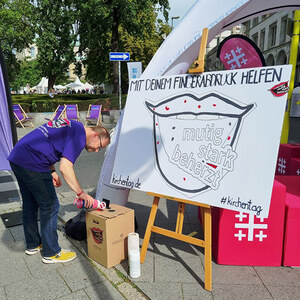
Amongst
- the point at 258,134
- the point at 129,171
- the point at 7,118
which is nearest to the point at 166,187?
the point at 129,171

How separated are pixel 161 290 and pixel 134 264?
1.07ft

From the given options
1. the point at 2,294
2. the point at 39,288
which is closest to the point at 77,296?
the point at 39,288

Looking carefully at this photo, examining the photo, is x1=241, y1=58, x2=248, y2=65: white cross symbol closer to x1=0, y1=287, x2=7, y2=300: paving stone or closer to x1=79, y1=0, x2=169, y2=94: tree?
x1=0, y1=287, x2=7, y2=300: paving stone

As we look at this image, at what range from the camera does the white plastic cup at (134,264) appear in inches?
100

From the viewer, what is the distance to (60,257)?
2865mm

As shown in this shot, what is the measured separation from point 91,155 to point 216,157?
6213mm

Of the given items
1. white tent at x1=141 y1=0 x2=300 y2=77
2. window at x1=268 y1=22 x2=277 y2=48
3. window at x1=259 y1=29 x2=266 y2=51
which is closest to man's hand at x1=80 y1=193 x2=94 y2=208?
white tent at x1=141 y1=0 x2=300 y2=77

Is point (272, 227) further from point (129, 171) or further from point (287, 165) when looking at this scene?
point (287, 165)

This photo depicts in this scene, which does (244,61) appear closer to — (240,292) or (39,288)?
(240,292)

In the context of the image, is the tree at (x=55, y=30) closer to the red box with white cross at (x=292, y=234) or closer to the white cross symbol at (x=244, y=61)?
the white cross symbol at (x=244, y=61)

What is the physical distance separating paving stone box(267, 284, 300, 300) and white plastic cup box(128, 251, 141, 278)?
1.16 meters

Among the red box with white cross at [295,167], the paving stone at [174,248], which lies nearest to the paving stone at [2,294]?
the paving stone at [174,248]

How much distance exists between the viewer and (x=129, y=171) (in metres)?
2.81

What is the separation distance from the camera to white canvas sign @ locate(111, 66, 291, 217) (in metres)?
2.12
